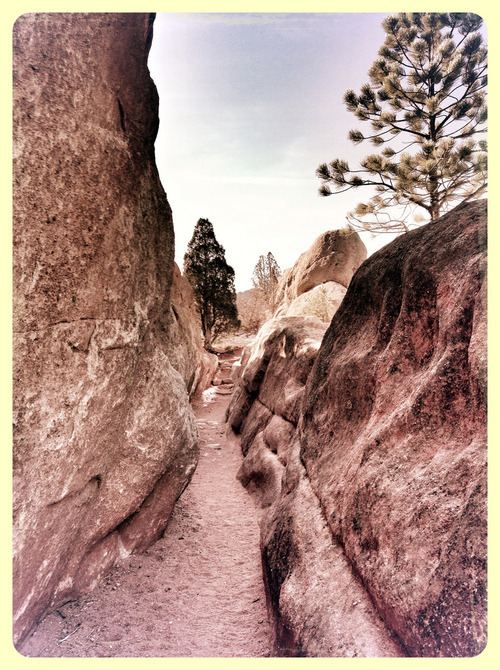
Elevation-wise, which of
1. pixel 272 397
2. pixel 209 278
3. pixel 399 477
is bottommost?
pixel 272 397

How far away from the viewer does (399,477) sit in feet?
8.30

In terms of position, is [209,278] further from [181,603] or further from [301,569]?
[301,569]

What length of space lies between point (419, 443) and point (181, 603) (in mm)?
3044

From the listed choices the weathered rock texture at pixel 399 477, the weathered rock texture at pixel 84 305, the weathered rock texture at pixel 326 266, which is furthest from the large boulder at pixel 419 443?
the weathered rock texture at pixel 326 266

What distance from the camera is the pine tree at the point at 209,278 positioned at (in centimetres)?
2153

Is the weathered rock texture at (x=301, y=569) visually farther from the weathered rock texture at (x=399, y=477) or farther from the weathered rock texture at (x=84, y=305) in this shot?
the weathered rock texture at (x=84, y=305)

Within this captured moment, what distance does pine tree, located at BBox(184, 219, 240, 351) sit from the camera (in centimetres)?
2153

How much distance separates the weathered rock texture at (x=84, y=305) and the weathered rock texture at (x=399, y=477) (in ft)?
6.27

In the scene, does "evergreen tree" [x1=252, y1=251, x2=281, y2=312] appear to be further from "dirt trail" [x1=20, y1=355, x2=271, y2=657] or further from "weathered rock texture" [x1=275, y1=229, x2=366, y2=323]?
"dirt trail" [x1=20, y1=355, x2=271, y2=657]

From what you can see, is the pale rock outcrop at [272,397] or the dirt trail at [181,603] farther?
the pale rock outcrop at [272,397]

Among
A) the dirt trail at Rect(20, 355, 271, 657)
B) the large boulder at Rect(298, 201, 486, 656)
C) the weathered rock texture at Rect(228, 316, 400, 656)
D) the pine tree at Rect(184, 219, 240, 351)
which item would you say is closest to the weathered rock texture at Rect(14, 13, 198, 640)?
the dirt trail at Rect(20, 355, 271, 657)

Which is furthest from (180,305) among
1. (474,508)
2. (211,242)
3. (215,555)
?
(211,242)

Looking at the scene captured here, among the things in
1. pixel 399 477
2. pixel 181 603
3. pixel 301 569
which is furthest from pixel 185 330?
pixel 399 477

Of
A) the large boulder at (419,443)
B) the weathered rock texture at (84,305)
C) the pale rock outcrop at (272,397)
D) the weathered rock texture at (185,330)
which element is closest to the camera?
the large boulder at (419,443)
